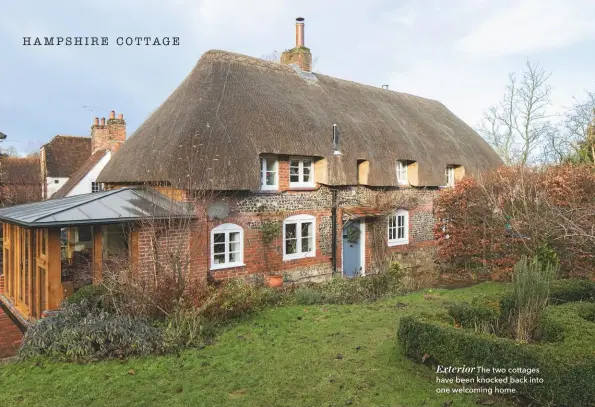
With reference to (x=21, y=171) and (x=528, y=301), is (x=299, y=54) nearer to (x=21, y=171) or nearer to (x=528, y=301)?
(x=528, y=301)

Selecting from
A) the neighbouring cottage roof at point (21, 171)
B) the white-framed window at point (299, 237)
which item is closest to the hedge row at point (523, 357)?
the white-framed window at point (299, 237)

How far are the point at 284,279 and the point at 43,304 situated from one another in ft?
20.3

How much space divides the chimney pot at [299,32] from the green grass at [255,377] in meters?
13.3

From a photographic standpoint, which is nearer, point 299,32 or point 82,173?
point 299,32

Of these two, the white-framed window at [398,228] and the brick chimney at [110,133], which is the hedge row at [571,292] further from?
the brick chimney at [110,133]

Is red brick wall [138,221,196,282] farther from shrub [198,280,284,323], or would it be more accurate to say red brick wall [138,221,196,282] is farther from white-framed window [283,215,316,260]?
white-framed window [283,215,316,260]

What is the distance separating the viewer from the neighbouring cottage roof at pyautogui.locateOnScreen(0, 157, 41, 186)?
91.6 ft

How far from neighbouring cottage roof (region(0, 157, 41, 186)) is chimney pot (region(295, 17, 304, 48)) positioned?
20.7 meters

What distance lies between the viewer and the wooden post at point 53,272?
27.0ft

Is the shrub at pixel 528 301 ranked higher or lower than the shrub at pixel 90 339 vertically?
higher

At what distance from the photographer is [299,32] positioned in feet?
57.9

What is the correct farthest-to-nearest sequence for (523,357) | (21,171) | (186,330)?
1. (21,171)
2. (186,330)
3. (523,357)

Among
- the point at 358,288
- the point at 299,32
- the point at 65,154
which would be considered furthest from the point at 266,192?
the point at 65,154

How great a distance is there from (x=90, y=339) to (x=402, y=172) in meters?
12.6
